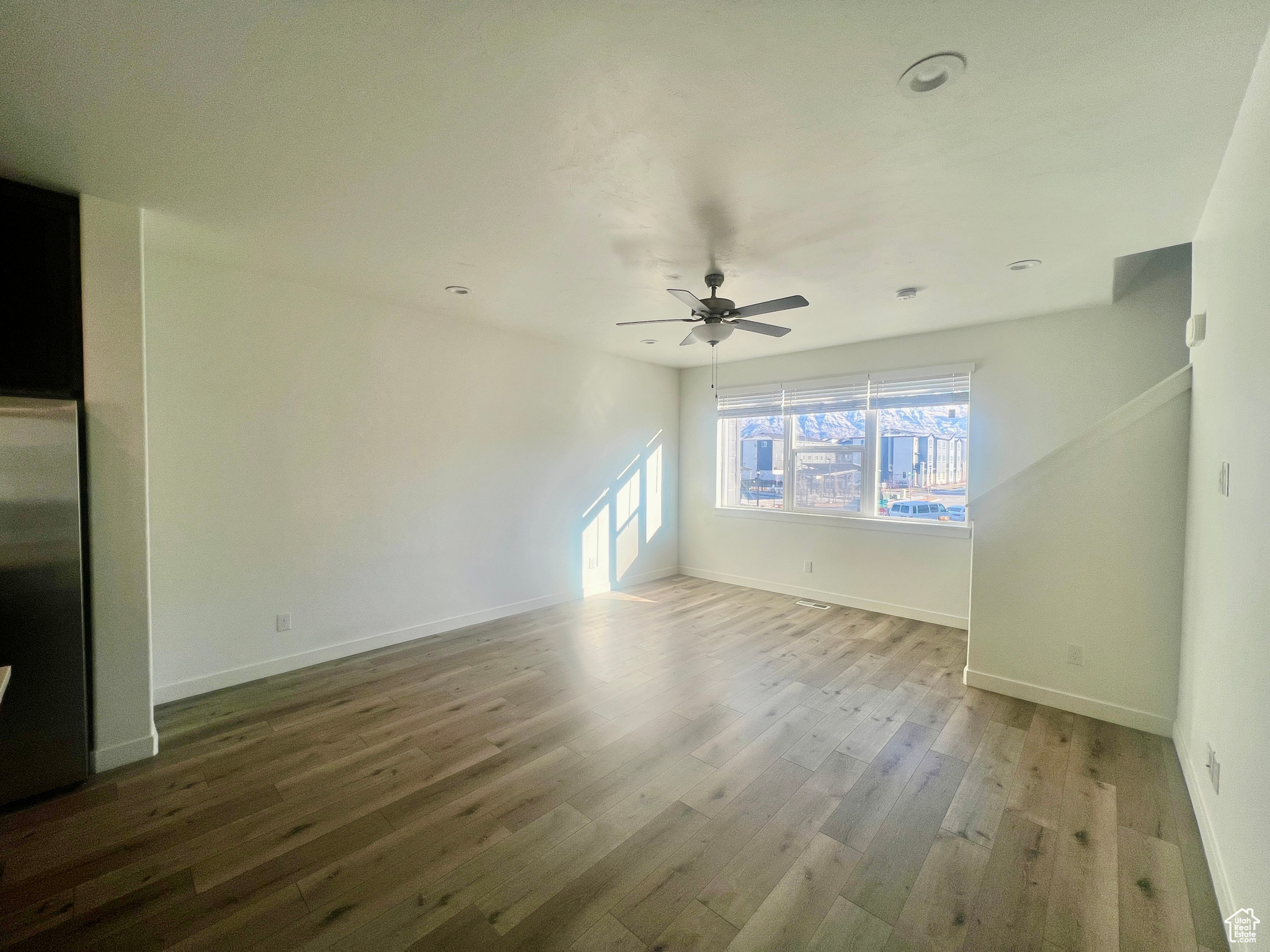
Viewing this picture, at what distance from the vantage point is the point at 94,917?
1604mm

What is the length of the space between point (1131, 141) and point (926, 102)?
0.89 metres

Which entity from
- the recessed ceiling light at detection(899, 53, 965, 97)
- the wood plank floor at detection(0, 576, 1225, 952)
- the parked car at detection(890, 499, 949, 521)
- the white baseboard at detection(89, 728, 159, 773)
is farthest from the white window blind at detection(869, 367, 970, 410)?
the white baseboard at detection(89, 728, 159, 773)

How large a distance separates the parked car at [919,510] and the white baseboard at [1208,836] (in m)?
2.32

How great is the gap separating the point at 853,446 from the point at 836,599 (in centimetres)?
158

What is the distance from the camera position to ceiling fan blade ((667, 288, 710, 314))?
267 cm

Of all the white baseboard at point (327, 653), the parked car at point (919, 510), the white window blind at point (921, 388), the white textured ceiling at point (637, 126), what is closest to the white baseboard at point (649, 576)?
the white baseboard at point (327, 653)

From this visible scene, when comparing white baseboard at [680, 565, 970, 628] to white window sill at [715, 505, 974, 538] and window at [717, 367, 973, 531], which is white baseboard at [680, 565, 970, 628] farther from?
window at [717, 367, 973, 531]

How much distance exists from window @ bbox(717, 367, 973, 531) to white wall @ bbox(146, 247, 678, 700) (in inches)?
78.9

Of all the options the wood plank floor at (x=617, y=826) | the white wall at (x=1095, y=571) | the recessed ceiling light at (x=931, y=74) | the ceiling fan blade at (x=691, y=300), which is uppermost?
the recessed ceiling light at (x=931, y=74)

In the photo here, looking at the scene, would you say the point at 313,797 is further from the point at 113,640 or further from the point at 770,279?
the point at 770,279

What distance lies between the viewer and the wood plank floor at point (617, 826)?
1586 mm

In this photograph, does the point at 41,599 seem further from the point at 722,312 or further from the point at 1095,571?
the point at 1095,571

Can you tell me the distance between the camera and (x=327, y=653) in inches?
143

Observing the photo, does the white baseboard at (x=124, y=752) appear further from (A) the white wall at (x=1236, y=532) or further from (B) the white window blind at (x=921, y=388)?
(B) the white window blind at (x=921, y=388)
